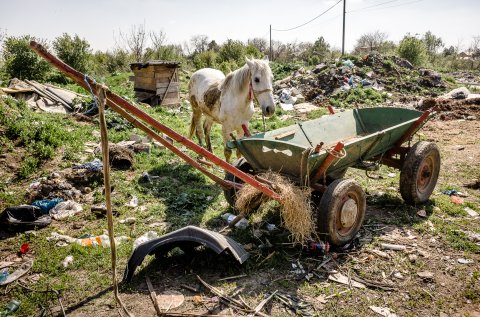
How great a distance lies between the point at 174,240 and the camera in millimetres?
3227

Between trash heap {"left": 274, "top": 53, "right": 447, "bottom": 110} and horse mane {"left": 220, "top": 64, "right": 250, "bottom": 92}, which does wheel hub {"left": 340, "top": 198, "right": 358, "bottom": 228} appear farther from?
trash heap {"left": 274, "top": 53, "right": 447, "bottom": 110}

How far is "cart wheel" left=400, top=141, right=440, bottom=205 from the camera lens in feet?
14.1

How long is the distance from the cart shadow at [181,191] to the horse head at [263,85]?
1697mm

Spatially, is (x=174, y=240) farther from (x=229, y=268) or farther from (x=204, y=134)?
(x=204, y=134)

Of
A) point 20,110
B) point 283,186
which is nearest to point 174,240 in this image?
point 283,186

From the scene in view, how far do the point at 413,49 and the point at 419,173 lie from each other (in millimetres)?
19470

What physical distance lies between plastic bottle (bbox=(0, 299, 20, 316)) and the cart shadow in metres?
1.93

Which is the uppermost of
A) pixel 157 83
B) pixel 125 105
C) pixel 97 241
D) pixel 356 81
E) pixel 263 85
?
pixel 356 81

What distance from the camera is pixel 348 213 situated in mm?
3609

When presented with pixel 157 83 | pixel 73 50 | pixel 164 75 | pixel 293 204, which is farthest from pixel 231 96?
pixel 73 50

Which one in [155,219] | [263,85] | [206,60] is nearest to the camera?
[155,219]

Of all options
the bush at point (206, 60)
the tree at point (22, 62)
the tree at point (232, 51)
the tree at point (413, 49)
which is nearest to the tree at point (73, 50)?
the tree at point (22, 62)

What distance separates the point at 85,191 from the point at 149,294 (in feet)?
9.40

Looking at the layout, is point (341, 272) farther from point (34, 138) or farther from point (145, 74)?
point (145, 74)
